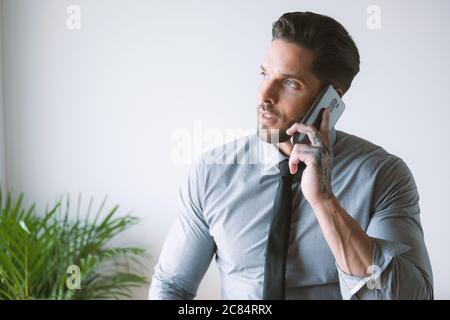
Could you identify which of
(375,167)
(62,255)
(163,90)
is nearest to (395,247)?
(375,167)

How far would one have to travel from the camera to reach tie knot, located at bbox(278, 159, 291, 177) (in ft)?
2.78

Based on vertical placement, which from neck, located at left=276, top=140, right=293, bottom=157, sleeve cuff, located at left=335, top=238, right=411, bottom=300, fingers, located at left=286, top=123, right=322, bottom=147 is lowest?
sleeve cuff, located at left=335, top=238, right=411, bottom=300

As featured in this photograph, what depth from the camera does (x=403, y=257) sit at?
76cm

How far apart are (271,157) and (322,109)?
13cm

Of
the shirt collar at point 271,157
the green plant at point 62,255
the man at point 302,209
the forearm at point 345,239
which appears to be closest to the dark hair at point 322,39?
the man at point 302,209

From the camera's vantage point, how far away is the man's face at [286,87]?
0.81 metres

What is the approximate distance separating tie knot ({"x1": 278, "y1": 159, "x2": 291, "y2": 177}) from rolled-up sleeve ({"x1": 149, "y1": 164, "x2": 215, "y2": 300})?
0.14m

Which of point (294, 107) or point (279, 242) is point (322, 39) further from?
point (279, 242)

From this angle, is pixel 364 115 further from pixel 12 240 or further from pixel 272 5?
pixel 12 240

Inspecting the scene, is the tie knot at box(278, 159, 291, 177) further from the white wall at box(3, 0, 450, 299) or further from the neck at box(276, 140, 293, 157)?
the white wall at box(3, 0, 450, 299)

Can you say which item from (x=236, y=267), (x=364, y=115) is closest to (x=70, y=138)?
(x=236, y=267)

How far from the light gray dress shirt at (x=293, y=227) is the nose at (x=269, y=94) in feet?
0.30

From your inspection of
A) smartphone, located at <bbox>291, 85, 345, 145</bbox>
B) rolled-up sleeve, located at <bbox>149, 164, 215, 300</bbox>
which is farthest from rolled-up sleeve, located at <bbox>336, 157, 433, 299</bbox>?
rolled-up sleeve, located at <bbox>149, 164, 215, 300</bbox>
